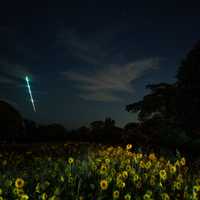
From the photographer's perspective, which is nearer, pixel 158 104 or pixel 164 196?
Result: pixel 164 196

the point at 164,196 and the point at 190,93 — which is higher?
the point at 190,93

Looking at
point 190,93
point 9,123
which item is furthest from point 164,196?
point 9,123

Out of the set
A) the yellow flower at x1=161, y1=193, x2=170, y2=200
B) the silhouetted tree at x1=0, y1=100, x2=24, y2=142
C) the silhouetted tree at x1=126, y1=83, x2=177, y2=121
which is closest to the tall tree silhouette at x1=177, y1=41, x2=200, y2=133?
the silhouetted tree at x1=126, y1=83, x2=177, y2=121

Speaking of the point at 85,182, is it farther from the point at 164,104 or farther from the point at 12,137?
the point at 164,104

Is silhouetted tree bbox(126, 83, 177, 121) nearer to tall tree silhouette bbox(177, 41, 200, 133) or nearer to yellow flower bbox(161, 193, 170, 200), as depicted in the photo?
tall tree silhouette bbox(177, 41, 200, 133)

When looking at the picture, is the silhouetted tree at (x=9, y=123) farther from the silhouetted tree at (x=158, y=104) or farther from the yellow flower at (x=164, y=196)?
the yellow flower at (x=164, y=196)

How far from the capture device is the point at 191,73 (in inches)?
582

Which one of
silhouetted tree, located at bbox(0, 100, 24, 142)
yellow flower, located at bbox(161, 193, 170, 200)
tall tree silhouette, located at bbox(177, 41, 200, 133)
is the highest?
tall tree silhouette, located at bbox(177, 41, 200, 133)

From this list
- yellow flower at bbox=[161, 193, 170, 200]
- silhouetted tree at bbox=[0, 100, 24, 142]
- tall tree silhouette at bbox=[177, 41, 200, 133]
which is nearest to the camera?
yellow flower at bbox=[161, 193, 170, 200]

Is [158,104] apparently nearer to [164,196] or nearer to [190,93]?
[190,93]

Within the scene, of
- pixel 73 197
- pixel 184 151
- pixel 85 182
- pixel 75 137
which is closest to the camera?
pixel 73 197

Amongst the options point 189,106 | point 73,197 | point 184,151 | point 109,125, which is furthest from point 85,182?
point 109,125

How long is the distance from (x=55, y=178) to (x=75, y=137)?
9.99 meters

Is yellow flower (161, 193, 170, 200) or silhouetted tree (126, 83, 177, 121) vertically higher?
silhouetted tree (126, 83, 177, 121)
